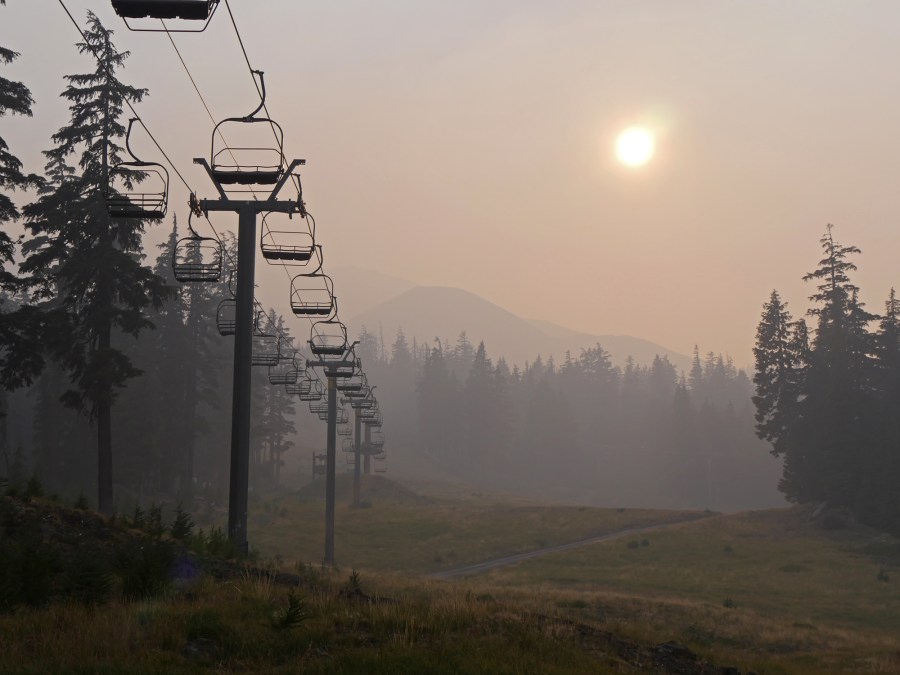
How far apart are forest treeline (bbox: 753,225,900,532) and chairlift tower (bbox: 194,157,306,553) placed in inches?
2082

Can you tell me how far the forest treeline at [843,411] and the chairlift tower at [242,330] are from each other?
52.9m

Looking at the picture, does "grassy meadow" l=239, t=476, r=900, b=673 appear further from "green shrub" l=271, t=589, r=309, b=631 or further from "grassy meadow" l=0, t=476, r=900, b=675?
"green shrub" l=271, t=589, r=309, b=631

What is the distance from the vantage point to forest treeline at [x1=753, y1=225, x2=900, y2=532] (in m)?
59.8

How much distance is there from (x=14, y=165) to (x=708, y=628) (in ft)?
Answer: 104

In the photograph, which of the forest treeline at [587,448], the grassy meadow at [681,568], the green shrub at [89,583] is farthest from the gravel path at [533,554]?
the forest treeline at [587,448]

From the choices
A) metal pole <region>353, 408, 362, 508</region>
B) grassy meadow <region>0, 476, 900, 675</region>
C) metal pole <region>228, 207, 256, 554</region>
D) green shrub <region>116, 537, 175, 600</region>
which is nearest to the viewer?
grassy meadow <region>0, 476, 900, 675</region>

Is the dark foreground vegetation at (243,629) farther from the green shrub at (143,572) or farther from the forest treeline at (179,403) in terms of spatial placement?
the forest treeline at (179,403)

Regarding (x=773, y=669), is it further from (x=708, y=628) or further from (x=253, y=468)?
(x=253, y=468)

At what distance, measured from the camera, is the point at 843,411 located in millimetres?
61688

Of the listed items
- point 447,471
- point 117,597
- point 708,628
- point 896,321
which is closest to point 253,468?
point 447,471

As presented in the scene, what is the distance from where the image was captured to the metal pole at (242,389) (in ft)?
62.8

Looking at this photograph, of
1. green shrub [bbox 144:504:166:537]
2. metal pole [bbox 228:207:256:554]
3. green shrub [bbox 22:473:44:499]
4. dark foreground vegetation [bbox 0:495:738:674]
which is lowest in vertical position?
dark foreground vegetation [bbox 0:495:738:674]

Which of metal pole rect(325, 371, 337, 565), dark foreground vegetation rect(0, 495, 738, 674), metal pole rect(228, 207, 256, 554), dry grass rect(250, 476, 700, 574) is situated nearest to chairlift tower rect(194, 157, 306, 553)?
metal pole rect(228, 207, 256, 554)

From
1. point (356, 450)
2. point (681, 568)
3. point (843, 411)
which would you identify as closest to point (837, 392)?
point (843, 411)
